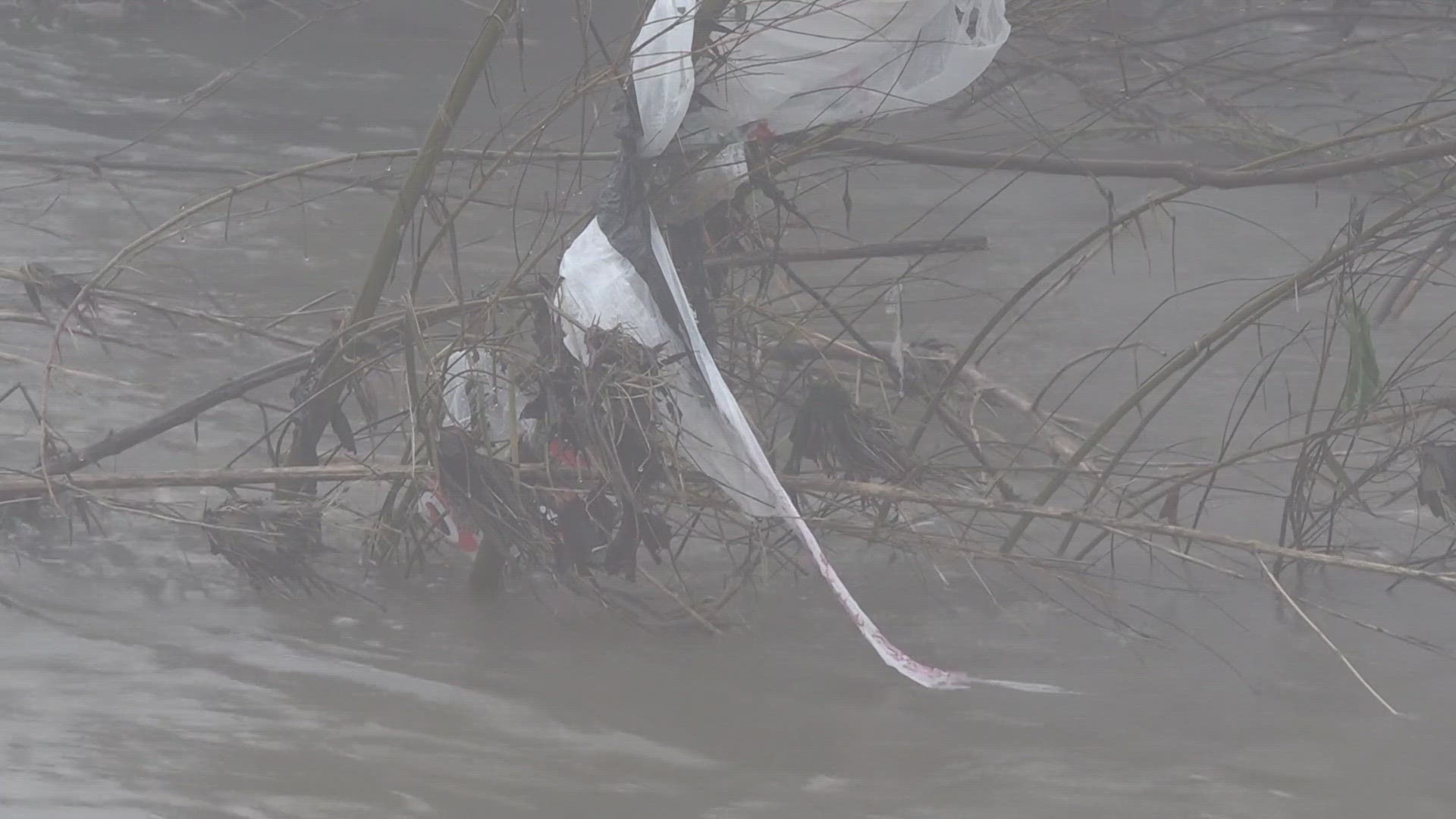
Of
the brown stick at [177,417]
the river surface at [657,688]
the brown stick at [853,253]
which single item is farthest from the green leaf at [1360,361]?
the brown stick at [177,417]

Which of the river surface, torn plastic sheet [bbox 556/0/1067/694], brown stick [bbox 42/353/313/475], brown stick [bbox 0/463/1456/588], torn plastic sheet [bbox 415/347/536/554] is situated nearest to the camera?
the river surface

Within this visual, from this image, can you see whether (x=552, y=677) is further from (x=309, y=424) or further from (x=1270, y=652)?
(x=1270, y=652)

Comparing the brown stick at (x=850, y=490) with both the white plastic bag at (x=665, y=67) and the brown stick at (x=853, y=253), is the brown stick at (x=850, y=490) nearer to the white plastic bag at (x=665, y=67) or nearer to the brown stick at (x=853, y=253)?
the brown stick at (x=853, y=253)

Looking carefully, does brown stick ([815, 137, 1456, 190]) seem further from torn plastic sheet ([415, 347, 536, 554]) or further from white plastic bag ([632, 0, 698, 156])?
torn plastic sheet ([415, 347, 536, 554])

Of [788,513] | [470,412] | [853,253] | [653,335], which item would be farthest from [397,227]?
[788,513]

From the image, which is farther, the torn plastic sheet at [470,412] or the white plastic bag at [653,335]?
the torn plastic sheet at [470,412]

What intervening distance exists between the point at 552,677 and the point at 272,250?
3.68 m

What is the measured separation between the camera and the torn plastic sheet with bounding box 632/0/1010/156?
293 centimetres

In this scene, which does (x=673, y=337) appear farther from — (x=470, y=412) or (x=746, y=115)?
(x=470, y=412)

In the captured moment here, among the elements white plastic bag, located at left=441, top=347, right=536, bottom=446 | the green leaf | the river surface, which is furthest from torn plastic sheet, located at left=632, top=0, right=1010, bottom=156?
the green leaf

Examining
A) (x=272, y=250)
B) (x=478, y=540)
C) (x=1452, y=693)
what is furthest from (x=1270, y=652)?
(x=272, y=250)

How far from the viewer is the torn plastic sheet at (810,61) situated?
293 centimetres

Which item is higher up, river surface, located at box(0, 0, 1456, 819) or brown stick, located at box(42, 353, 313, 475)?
brown stick, located at box(42, 353, 313, 475)

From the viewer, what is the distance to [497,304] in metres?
3.15
